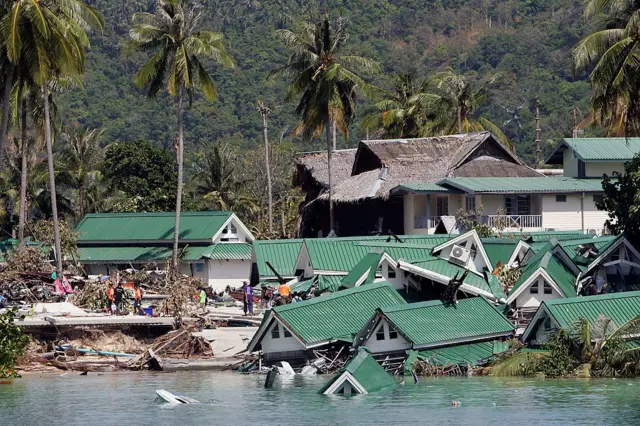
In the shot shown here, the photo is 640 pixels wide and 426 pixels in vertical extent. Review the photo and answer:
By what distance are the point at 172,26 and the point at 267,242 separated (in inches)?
467

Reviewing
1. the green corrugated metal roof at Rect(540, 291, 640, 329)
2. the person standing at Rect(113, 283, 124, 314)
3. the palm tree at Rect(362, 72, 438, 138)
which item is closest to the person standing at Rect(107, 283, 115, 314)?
the person standing at Rect(113, 283, 124, 314)

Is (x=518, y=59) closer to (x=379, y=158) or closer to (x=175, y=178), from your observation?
(x=175, y=178)

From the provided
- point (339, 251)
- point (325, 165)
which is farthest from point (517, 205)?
point (339, 251)

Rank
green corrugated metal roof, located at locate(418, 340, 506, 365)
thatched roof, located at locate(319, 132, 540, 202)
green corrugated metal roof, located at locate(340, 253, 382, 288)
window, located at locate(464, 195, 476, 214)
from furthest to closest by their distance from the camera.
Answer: thatched roof, located at locate(319, 132, 540, 202) → window, located at locate(464, 195, 476, 214) → green corrugated metal roof, located at locate(340, 253, 382, 288) → green corrugated metal roof, located at locate(418, 340, 506, 365)

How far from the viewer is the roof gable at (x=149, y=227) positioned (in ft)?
214

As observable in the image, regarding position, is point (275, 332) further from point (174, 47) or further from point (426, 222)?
point (426, 222)

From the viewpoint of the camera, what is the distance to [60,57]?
4388 centimetres

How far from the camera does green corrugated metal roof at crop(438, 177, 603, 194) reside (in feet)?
204

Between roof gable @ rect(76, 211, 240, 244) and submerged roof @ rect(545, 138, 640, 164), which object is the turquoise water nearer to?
roof gable @ rect(76, 211, 240, 244)

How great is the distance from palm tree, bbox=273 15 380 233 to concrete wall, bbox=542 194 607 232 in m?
10.6

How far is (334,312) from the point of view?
41.3 meters

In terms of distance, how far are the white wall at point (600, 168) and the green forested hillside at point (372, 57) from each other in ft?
166

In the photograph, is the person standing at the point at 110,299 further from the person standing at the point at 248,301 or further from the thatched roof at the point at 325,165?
the thatched roof at the point at 325,165

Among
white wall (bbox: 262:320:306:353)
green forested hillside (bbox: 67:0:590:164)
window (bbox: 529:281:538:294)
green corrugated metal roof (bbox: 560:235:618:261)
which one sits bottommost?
white wall (bbox: 262:320:306:353)
